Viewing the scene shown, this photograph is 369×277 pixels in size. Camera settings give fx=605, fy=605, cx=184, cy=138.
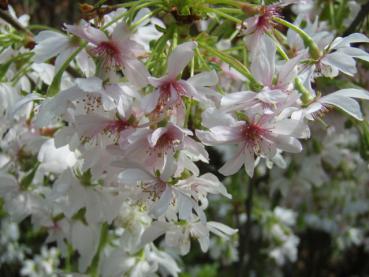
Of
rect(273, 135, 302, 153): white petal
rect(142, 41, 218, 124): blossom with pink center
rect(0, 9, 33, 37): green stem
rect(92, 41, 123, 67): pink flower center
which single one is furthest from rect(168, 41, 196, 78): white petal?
rect(0, 9, 33, 37): green stem

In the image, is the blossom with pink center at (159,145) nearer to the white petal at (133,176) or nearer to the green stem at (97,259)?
the white petal at (133,176)

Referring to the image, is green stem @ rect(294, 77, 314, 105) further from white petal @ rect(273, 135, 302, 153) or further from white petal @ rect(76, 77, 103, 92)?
white petal @ rect(76, 77, 103, 92)

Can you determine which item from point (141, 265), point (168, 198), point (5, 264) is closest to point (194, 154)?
point (168, 198)

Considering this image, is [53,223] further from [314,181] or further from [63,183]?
[314,181]

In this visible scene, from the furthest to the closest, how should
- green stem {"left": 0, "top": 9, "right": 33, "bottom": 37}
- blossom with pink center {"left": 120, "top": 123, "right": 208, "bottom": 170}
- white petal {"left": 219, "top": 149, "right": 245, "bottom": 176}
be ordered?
1. green stem {"left": 0, "top": 9, "right": 33, "bottom": 37}
2. white petal {"left": 219, "top": 149, "right": 245, "bottom": 176}
3. blossom with pink center {"left": 120, "top": 123, "right": 208, "bottom": 170}

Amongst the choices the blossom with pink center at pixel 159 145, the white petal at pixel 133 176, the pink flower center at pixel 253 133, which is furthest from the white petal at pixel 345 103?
the white petal at pixel 133 176

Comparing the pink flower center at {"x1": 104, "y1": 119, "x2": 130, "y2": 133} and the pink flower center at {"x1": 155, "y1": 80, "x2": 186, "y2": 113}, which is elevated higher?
the pink flower center at {"x1": 155, "y1": 80, "x2": 186, "y2": 113}
